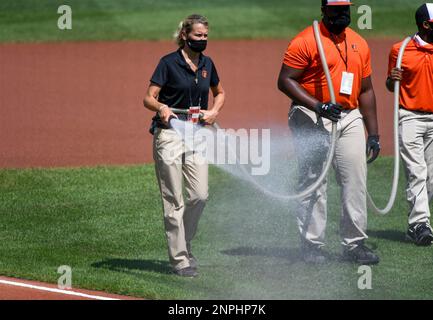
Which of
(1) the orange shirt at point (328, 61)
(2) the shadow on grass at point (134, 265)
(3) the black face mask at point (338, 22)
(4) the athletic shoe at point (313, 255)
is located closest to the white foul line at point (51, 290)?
(2) the shadow on grass at point (134, 265)

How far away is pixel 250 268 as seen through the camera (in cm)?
1012

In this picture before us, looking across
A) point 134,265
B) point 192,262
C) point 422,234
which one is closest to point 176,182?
point 192,262

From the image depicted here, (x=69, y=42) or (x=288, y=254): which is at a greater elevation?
(x=69, y=42)

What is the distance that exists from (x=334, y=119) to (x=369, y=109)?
783 mm

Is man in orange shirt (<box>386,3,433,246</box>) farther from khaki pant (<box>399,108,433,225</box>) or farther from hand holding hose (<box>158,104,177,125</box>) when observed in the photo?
hand holding hose (<box>158,104,177,125</box>)

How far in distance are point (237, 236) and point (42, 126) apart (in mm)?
6831

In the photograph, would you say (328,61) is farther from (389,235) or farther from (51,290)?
(51,290)

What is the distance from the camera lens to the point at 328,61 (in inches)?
396

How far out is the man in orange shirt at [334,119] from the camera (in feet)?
33.1

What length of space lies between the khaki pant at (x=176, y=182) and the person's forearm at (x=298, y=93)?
106 cm

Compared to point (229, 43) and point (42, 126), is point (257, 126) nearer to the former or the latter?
point (42, 126)
